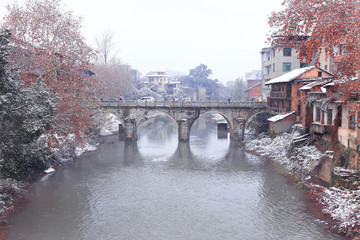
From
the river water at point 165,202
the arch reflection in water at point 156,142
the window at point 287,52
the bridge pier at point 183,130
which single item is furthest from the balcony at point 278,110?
the arch reflection in water at point 156,142

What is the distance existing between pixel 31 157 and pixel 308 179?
79.4 feet

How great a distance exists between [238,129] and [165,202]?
3021cm

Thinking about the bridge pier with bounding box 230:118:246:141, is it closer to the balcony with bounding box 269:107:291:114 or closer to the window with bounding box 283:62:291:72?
the balcony with bounding box 269:107:291:114

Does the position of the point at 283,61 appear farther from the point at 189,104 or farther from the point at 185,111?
the point at 185,111

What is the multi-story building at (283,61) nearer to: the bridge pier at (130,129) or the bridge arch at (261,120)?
the bridge arch at (261,120)

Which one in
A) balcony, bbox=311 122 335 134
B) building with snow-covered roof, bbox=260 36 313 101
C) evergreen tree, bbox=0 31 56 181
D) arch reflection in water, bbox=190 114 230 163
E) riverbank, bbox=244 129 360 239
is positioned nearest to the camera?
evergreen tree, bbox=0 31 56 181

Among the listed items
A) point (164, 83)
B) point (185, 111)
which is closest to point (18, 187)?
point (185, 111)

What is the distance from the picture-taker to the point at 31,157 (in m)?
23.1

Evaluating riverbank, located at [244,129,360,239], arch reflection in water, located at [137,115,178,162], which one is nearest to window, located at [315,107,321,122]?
riverbank, located at [244,129,360,239]

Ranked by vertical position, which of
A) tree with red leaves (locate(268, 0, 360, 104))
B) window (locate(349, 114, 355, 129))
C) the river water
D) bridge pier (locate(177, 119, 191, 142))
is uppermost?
tree with red leaves (locate(268, 0, 360, 104))

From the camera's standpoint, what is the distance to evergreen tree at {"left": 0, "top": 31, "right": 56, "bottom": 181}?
19.5 meters

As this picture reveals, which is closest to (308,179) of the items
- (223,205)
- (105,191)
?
(223,205)

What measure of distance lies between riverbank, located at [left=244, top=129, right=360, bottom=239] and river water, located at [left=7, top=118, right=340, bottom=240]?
1077 millimetres

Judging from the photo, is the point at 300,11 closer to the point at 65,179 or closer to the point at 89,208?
the point at 89,208
